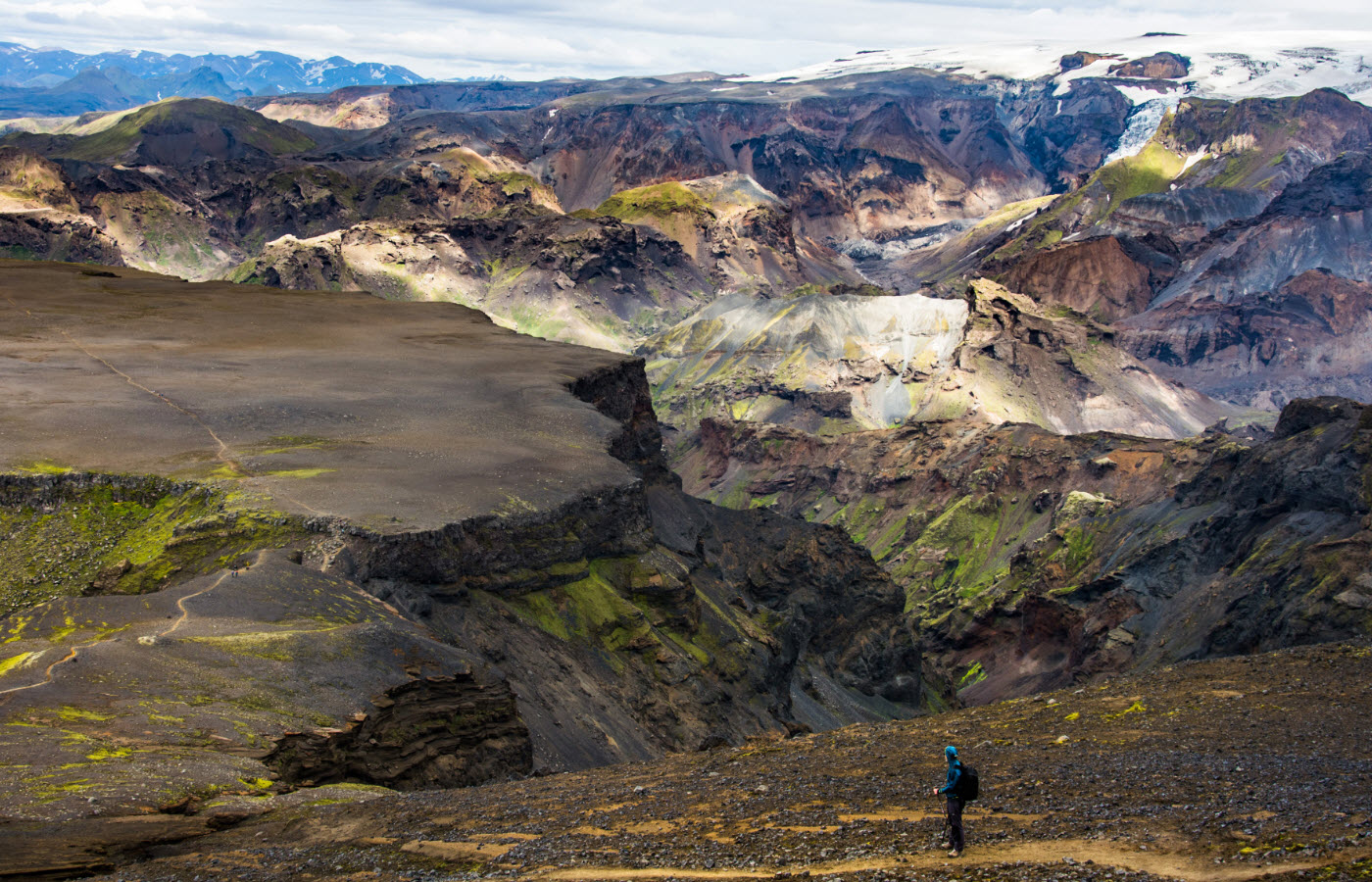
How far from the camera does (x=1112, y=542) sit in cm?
12900

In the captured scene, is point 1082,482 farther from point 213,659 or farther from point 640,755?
point 213,659

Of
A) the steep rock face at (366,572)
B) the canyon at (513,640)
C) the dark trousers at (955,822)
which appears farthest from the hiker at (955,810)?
the steep rock face at (366,572)

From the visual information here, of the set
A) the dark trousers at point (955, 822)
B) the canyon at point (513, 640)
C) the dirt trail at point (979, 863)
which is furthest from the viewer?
the canyon at point (513, 640)

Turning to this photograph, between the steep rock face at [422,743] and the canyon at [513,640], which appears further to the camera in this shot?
the steep rock face at [422,743]

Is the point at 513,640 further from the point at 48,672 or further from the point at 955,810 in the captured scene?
the point at 955,810

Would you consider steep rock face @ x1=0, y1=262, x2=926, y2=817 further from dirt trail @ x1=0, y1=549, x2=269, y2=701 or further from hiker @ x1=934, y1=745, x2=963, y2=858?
hiker @ x1=934, y1=745, x2=963, y2=858

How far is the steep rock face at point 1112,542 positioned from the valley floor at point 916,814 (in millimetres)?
45053

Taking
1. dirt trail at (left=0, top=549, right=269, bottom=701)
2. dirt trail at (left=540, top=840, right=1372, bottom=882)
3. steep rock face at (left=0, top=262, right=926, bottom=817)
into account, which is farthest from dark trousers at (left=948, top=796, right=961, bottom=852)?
dirt trail at (left=0, top=549, right=269, bottom=701)

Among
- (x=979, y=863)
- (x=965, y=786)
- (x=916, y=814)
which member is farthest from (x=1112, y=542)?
(x=979, y=863)

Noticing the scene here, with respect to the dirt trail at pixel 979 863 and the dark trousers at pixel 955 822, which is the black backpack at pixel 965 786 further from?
the dirt trail at pixel 979 863

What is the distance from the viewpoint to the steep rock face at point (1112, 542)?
84.9 metres

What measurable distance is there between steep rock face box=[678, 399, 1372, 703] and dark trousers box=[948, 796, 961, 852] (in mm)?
56847

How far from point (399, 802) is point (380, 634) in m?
11.2

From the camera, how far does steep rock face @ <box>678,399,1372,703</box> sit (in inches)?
3342
